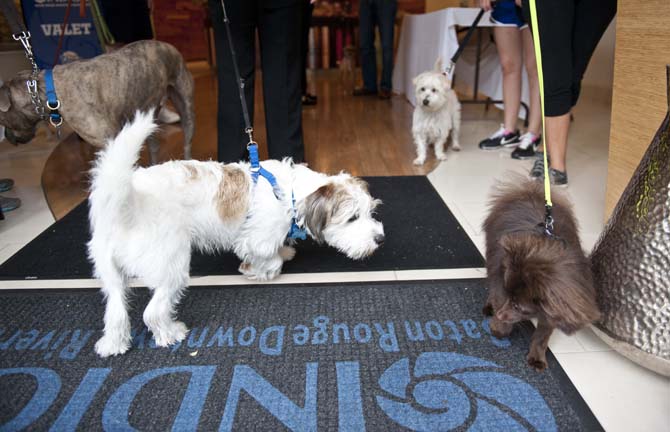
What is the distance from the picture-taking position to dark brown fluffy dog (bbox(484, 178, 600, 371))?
1312 millimetres

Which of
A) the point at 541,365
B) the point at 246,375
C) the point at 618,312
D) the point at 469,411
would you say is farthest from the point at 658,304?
the point at 246,375

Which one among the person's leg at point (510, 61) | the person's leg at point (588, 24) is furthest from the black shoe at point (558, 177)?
the person's leg at point (510, 61)

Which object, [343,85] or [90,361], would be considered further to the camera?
[343,85]

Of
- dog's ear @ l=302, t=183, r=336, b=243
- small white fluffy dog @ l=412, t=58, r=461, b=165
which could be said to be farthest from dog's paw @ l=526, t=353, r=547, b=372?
small white fluffy dog @ l=412, t=58, r=461, b=165

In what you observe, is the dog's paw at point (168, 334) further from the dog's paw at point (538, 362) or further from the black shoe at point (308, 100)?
the black shoe at point (308, 100)

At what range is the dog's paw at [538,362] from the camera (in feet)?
5.08

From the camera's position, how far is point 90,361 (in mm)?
1629

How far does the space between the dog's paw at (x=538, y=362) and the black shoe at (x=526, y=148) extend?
101 inches

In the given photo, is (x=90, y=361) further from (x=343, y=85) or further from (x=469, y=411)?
(x=343, y=85)

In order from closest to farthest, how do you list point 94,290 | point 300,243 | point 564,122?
point 94,290, point 300,243, point 564,122

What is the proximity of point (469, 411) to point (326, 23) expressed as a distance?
30.6 ft

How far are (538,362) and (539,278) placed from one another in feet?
1.33

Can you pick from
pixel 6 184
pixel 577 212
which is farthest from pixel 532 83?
pixel 6 184

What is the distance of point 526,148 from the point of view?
3.84 m
